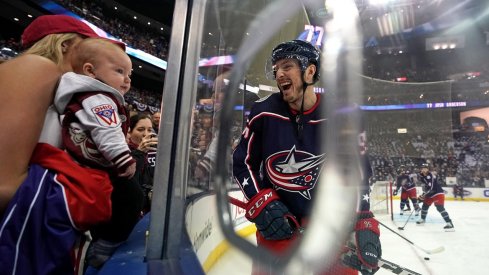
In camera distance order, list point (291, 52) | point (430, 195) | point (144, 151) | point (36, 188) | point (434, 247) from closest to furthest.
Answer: point (36, 188) → point (291, 52) → point (430, 195) → point (434, 247) → point (144, 151)

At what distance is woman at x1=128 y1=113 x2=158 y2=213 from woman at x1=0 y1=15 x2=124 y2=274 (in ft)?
2.54

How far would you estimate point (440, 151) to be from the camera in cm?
65

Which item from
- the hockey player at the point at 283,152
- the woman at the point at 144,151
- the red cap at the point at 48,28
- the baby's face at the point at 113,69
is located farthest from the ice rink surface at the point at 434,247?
the woman at the point at 144,151

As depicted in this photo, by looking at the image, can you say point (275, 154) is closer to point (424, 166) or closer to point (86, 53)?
point (424, 166)

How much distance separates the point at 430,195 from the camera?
1217 millimetres

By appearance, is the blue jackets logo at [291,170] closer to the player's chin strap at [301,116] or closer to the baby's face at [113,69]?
the player's chin strap at [301,116]

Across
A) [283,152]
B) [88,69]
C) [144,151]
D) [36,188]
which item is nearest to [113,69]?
[88,69]

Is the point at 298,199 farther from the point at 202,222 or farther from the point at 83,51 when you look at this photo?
the point at 83,51

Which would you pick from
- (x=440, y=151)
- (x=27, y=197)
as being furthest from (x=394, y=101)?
(x=27, y=197)

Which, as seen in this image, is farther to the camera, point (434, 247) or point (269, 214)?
point (434, 247)

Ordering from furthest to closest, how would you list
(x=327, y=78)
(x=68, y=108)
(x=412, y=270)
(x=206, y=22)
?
1. (x=412, y=270)
2. (x=206, y=22)
3. (x=68, y=108)
4. (x=327, y=78)

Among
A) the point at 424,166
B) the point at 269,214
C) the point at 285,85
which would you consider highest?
the point at 285,85

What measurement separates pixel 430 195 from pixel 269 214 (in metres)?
0.85

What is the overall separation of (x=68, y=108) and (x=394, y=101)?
0.58m
